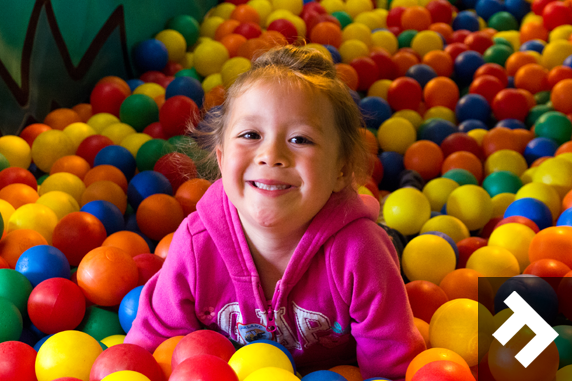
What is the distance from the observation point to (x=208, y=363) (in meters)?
0.82

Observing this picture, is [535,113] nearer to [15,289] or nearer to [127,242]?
[127,242]

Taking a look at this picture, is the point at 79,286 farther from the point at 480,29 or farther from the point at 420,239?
the point at 480,29

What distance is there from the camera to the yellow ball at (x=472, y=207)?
63.4 inches

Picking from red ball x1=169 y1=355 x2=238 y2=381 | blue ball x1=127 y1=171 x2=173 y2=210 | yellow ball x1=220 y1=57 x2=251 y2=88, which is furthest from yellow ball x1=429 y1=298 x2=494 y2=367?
yellow ball x1=220 y1=57 x2=251 y2=88

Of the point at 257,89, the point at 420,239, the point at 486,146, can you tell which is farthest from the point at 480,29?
the point at 257,89

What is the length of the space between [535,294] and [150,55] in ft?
5.78

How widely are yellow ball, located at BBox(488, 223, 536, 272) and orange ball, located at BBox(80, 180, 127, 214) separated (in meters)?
1.02

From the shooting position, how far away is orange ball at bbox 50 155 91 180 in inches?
68.6

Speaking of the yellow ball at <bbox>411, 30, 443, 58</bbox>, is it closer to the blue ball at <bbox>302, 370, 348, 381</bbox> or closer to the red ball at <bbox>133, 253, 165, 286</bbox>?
the red ball at <bbox>133, 253, 165, 286</bbox>

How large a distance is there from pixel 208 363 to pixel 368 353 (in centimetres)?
34

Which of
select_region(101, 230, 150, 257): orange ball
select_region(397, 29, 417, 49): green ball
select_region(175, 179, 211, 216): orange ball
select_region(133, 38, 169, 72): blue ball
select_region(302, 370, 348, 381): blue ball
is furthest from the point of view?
select_region(397, 29, 417, 49): green ball

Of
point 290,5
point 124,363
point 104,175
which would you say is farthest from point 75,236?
point 290,5

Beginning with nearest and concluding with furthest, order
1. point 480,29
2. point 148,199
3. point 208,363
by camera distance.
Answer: point 208,363, point 148,199, point 480,29

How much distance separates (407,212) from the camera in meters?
1.59
